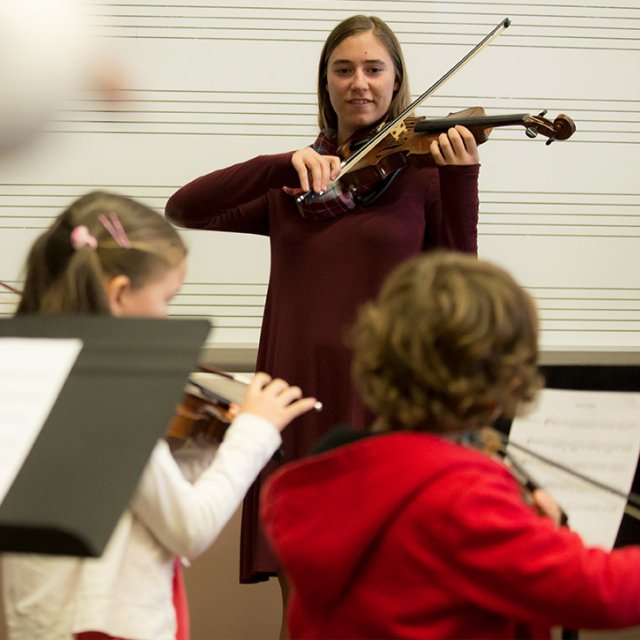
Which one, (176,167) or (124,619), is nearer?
(124,619)

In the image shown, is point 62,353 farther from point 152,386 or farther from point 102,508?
point 102,508

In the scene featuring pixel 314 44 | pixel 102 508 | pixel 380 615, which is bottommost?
pixel 380 615

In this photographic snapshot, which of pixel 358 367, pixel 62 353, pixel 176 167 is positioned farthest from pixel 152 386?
pixel 176 167

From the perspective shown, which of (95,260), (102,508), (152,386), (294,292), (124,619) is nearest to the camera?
(102,508)

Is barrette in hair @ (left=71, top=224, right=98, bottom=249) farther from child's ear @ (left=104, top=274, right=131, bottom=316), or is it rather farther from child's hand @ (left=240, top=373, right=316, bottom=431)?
child's hand @ (left=240, top=373, right=316, bottom=431)

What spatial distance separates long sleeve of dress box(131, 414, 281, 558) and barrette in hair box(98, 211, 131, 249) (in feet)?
0.99

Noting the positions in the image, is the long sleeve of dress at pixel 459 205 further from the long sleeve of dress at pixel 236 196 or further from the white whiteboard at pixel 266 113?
the white whiteboard at pixel 266 113

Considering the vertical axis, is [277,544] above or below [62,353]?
below

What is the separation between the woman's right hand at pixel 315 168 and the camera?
75.2 inches

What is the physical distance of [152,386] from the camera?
3.19ft

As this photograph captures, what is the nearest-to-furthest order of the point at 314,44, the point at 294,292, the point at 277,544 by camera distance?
the point at 277,544 → the point at 294,292 → the point at 314,44

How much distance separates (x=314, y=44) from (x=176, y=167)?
44cm

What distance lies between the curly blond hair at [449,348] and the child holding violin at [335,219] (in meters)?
0.81


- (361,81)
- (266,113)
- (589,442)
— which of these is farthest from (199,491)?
(266,113)
